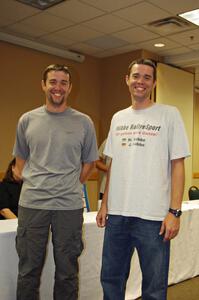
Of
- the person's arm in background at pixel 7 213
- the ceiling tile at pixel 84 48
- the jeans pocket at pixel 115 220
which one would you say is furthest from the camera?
the ceiling tile at pixel 84 48

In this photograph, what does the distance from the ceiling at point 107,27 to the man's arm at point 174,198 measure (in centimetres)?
244

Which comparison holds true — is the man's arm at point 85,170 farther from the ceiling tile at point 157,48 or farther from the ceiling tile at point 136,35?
the ceiling tile at point 157,48

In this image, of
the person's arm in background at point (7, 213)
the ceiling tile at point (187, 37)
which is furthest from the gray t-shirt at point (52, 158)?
the ceiling tile at point (187, 37)

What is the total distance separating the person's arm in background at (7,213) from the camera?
2.83 metres

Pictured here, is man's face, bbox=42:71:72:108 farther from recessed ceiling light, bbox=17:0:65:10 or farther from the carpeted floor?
recessed ceiling light, bbox=17:0:65:10

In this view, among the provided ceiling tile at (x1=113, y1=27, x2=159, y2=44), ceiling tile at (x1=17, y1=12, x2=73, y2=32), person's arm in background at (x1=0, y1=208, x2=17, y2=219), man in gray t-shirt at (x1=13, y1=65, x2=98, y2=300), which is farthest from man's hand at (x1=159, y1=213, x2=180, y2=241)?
ceiling tile at (x1=113, y1=27, x2=159, y2=44)

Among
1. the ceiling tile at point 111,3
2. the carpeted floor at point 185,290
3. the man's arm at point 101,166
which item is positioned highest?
the ceiling tile at point 111,3

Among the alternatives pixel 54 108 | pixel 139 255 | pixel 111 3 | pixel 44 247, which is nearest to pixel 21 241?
pixel 44 247

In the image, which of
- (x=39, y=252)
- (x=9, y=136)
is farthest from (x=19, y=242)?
(x=9, y=136)

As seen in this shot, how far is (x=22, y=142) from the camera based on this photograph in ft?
6.73

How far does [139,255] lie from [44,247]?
50 centimetres

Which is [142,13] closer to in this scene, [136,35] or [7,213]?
[136,35]

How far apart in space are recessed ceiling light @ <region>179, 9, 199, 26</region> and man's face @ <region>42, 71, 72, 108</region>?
2.46 m

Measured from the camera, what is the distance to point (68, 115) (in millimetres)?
2033
